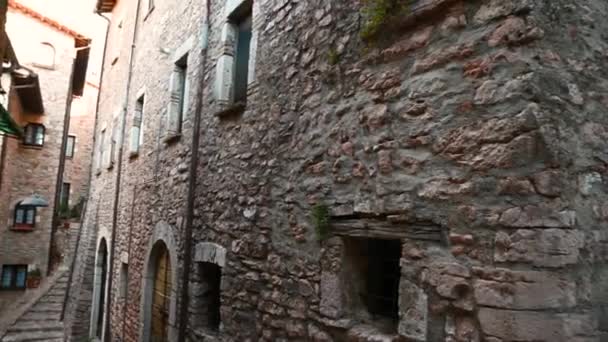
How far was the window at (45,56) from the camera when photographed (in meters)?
14.8

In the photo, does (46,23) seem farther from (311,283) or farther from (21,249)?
(311,283)

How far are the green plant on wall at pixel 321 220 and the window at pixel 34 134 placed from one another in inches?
580

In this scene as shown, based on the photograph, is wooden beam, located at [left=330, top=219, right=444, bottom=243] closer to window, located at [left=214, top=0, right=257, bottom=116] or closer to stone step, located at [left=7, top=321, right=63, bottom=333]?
window, located at [left=214, top=0, right=257, bottom=116]

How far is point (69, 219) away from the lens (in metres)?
16.6

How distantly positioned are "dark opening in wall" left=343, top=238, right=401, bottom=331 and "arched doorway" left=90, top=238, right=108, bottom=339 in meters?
8.79

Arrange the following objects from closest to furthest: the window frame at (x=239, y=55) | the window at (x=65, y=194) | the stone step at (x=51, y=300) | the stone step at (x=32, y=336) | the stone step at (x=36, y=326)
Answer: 1. the window frame at (x=239, y=55)
2. the stone step at (x=32, y=336)
3. the stone step at (x=36, y=326)
4. the stone step at (x=51, y=300)
5. the window at (x=65, y=194)

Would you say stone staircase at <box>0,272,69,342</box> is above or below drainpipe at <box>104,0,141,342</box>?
below

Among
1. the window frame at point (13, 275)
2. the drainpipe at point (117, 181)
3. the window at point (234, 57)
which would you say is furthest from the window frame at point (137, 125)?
the window frame at point (13, 275)

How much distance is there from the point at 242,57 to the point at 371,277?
3093 mm

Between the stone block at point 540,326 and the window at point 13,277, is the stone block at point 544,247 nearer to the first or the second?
the stone block at point 540,326

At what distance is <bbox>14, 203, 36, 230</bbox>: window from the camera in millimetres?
14192

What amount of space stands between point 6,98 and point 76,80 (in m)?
8.17

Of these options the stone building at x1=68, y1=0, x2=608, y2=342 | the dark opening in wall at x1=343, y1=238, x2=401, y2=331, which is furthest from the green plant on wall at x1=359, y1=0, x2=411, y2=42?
the dark opening in wall at x1=343, y1=238, x2=401, y2=331

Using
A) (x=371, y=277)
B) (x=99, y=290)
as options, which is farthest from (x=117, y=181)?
(x=371, y=277)
